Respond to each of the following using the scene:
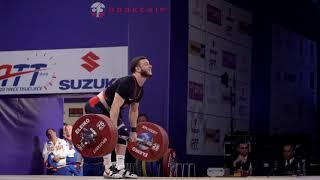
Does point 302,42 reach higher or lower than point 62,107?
higher

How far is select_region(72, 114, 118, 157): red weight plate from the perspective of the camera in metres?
6.33

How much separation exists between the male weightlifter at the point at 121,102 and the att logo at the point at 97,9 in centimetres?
Result: 407

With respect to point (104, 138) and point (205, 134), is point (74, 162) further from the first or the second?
point (104, 138)

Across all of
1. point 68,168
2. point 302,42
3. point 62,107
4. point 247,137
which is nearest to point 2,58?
point 62,107

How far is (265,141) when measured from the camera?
12.9 metres

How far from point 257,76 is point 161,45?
3.73 meters

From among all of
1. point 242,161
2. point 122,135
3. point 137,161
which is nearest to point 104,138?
point 122,135

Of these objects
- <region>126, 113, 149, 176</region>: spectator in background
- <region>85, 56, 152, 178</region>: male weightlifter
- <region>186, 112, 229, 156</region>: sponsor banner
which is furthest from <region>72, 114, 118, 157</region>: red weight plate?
<region>186, 112, 229, 156</region>: sponsor banner

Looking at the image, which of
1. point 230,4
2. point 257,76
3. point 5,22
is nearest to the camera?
point 5,22

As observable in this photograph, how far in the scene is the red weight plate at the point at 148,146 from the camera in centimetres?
683

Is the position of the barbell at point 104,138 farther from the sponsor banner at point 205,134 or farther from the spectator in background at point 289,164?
the spectator in background at point 289,164

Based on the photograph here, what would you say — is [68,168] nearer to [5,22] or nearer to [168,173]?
[168,173]

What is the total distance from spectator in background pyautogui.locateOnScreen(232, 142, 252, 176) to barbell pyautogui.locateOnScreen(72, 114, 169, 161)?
165 inches

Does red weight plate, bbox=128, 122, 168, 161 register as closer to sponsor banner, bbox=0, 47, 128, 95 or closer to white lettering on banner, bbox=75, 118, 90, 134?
white lettering on banner, bbox=75, 118, 90, 134
